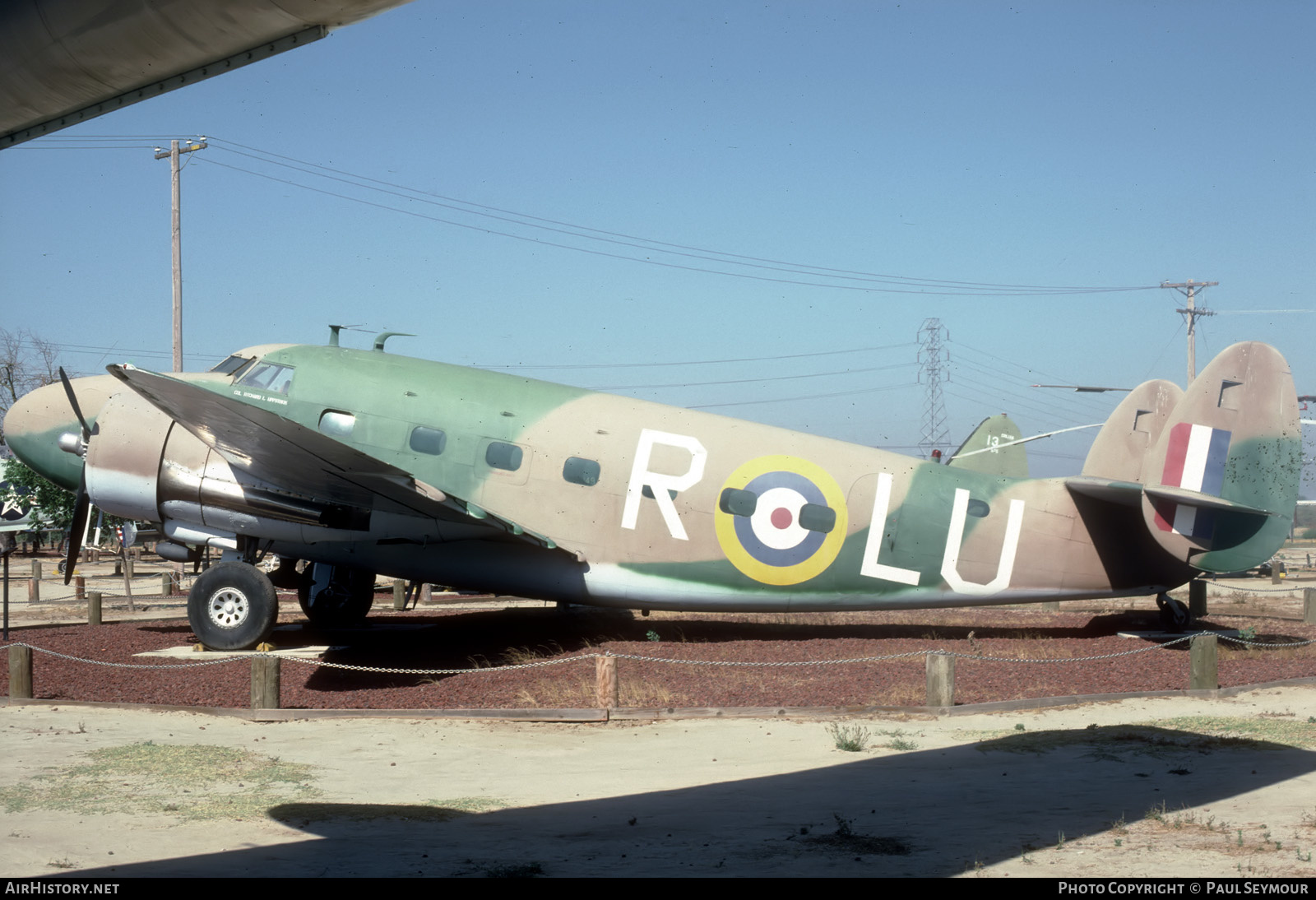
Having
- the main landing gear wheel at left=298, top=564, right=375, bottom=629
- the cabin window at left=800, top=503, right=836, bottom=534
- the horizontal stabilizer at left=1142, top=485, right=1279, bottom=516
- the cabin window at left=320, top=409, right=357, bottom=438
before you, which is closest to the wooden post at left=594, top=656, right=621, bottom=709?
the cabin window at left=800, top=503, right=836, bottom=534

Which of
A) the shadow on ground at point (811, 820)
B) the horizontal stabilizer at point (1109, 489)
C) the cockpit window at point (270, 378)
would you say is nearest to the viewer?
the shadow on ground at point (811, 820)

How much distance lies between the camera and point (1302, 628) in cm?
1958

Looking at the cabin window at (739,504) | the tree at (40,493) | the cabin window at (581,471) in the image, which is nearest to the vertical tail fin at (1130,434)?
the cabin window at (739,504)

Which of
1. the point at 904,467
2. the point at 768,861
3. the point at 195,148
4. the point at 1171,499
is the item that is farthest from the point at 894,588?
the point at 195,148

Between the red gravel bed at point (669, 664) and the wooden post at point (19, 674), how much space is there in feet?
1.10

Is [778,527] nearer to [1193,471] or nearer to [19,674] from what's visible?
[1193,471]

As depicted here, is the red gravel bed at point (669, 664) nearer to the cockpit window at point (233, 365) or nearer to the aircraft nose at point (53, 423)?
the aircraft nose at point (53, 423)

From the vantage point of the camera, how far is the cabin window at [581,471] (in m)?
15.8

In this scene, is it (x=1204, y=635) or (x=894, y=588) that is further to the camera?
(x=894, y=588)

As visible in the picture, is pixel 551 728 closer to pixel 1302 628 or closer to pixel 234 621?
pixel 234 621

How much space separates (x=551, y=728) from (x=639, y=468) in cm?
477

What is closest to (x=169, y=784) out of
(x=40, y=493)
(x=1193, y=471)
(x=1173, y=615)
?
(x=1193, y=471)

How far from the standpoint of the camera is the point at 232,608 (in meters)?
15.5

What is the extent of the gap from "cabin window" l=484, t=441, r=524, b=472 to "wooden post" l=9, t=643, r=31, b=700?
649 cm
